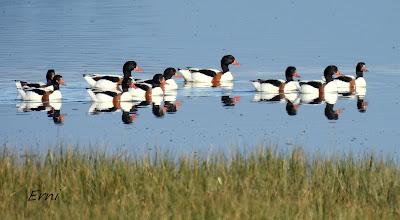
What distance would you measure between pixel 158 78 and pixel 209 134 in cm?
743

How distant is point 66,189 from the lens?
1409cm

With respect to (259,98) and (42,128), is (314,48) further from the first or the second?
(42,128)

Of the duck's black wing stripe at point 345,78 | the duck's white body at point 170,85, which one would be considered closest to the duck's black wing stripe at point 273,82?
the duck's black wing stripe at point 345,78

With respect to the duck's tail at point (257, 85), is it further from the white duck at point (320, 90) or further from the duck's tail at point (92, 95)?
the duck's tail at point (92, 95)

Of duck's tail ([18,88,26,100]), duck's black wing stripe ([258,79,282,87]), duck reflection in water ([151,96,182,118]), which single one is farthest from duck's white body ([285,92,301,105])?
duck's tail ([18,88,26,100])

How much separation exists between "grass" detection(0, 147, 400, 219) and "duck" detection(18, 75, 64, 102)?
11.3 m

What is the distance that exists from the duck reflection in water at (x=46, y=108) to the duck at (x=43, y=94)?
0.13 metres

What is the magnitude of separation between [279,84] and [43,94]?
5.95 m

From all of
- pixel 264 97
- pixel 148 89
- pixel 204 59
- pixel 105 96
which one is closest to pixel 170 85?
pixel 148 89

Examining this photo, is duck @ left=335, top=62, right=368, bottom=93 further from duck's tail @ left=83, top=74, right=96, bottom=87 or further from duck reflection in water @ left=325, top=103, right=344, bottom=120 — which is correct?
duck's tail @ left=83, top=74, right=96, bottom=87

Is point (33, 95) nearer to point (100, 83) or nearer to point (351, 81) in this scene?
point (100, 83)

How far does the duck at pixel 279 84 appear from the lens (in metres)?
28.6

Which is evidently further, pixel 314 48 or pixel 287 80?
pixel 314 48

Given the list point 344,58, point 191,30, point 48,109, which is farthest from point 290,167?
point 191,30
